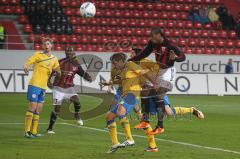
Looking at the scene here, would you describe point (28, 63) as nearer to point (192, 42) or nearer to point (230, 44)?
point (192, 42)

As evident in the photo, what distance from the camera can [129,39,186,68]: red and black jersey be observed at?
13.2 metres

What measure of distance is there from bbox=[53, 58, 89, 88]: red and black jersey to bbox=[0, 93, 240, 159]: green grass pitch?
4.04 ft

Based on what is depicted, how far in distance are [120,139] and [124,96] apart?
2498 mm

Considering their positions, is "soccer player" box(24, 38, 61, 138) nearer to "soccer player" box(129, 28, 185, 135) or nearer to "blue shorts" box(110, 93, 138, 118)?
"soccer player" box(129, 28, 185, 135)

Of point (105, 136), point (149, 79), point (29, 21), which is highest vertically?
point (29, 21)

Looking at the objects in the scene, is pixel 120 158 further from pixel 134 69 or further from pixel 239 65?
pixel 239 65

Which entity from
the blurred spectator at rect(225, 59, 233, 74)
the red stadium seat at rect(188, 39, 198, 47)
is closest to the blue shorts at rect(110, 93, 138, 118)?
the blurred spectator at rect(225, 59, 233, 74)

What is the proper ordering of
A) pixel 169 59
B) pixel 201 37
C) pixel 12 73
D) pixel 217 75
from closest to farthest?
pixel 169 59, pixel 12 73, pixel 217 75, pixel 201 37

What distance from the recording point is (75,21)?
4050 centimetres

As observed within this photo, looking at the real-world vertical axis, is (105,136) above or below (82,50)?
below

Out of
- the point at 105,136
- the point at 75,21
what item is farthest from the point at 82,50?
the point at 105,136

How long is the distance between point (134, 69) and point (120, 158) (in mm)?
2098

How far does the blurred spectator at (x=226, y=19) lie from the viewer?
43.3 m

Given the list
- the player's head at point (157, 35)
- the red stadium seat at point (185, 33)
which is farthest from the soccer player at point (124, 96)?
the red stadium seat at point (185, 33)
